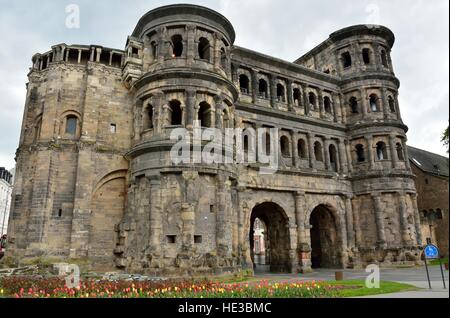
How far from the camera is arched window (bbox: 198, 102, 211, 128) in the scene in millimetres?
20000

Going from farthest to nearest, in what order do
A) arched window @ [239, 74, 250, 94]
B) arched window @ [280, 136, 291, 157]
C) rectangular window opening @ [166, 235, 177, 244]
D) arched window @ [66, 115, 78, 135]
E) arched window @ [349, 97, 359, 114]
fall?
arched window @ [349, 97, 359, 114] < arched window @ [280, 136, 291, 157] < arched window @ [239, 74, 250, 94] < arched window @ [66, 115, 78, 135] < rectangular window opening @ [166, 235, 177, 244]

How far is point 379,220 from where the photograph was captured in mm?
26094

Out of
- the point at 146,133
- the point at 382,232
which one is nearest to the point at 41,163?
the point at 146,133

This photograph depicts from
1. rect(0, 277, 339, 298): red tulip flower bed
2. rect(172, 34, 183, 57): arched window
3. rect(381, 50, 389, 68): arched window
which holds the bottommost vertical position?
rect(0, 277, 339, 298): red tulip flower bed

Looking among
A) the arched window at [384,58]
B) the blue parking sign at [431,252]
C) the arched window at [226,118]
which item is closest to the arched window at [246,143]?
the arched window at [226,118]

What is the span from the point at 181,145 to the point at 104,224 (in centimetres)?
706

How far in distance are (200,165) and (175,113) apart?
471 cm

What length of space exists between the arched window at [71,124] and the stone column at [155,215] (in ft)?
23.5

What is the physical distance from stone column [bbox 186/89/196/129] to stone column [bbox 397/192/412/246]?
57.6 ft

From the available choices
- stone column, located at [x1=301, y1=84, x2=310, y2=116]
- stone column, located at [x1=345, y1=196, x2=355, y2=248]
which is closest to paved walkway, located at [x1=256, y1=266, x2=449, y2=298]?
stone column, located at [x1=345, y1=196, x2=355, y2=248]

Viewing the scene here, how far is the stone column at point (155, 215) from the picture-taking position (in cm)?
1743

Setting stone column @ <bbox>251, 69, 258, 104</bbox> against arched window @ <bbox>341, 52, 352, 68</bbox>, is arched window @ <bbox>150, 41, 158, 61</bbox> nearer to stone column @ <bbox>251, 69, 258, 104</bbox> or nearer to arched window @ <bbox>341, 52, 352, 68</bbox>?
stone column @ <bbox>251, 69, 258, 104</bbox>

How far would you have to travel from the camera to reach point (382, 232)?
25.8 m
